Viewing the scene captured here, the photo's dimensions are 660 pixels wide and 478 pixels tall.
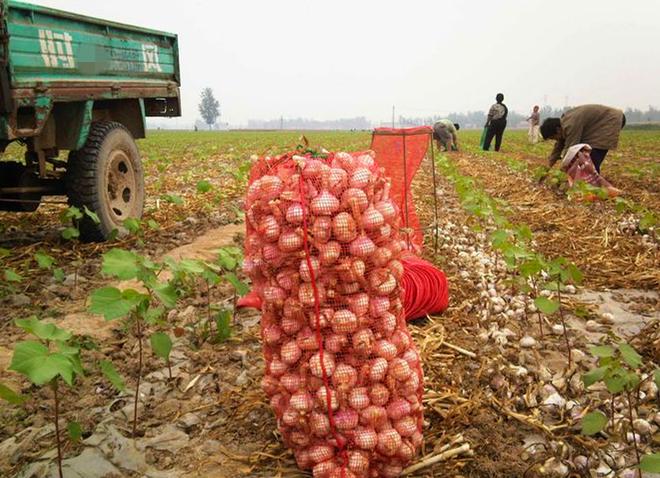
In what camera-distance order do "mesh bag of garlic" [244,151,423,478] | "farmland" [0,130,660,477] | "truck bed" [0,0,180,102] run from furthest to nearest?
"truck bed" [0,0,180,102]
"farmland" [0,130,660,477]
"mesh bag of garlic" [244,151,423,478]

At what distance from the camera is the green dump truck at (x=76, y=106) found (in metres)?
3.90

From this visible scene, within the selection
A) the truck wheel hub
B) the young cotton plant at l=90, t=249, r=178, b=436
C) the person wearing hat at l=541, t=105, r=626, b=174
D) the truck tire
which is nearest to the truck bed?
the truck tire

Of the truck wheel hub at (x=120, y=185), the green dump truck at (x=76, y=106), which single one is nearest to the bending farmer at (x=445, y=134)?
the green dump truck at (x=76, y=106)

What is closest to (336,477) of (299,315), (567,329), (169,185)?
(299,315)

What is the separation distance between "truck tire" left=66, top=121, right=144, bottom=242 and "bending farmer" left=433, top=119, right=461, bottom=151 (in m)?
13.3

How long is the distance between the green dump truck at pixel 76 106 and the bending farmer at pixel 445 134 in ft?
41.0

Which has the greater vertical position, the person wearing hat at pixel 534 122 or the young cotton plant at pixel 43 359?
the young cotton plant at pixel 43 359

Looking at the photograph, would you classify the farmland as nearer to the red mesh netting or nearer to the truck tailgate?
the red mesh netting

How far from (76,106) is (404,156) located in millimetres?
2795

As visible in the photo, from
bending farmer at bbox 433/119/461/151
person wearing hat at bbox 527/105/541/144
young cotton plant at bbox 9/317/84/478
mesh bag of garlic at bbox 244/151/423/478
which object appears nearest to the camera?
young cotton plant at bbox 9/317/84/478

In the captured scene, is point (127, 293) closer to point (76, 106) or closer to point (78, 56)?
point (76, 106)

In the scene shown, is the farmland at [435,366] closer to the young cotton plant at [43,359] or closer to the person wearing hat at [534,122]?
the young cotton plant at [43,359]

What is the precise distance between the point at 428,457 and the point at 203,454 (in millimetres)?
891

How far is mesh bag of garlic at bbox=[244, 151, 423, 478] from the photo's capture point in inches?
73.4
